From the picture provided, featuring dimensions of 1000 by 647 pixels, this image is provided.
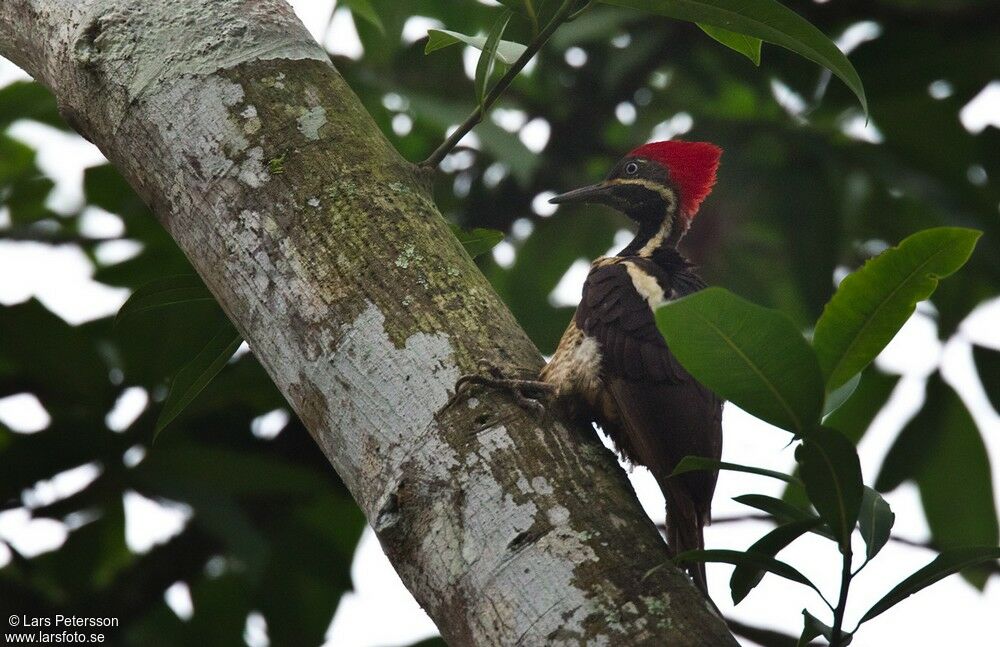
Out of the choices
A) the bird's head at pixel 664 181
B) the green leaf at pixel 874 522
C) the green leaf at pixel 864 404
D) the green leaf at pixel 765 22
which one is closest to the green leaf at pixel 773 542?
the green leaf at pixel 874 522

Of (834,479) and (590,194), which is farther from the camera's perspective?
(590,194)

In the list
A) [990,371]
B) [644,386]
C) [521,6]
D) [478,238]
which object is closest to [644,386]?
[644,386]

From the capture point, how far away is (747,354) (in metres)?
1.34

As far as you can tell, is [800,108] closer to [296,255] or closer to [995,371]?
[995,371]

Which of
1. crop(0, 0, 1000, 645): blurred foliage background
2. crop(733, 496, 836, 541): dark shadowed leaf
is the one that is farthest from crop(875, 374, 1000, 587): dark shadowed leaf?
crop(733, 496, 836, 541): dark shadowed leaf

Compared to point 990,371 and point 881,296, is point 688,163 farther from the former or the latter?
point 881,296

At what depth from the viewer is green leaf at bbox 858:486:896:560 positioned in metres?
1.59

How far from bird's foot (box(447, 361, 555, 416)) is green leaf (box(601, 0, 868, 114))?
62 cm

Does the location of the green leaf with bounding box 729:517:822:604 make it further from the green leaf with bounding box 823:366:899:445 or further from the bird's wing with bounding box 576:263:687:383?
the green leaf with bounding box 823:366:899:445

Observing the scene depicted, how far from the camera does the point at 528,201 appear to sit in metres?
3.75

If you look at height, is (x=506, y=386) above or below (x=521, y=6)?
below

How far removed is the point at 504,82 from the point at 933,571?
41.9 inches

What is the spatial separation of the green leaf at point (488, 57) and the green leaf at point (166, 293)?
0.63m

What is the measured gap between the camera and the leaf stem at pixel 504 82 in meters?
1.80
